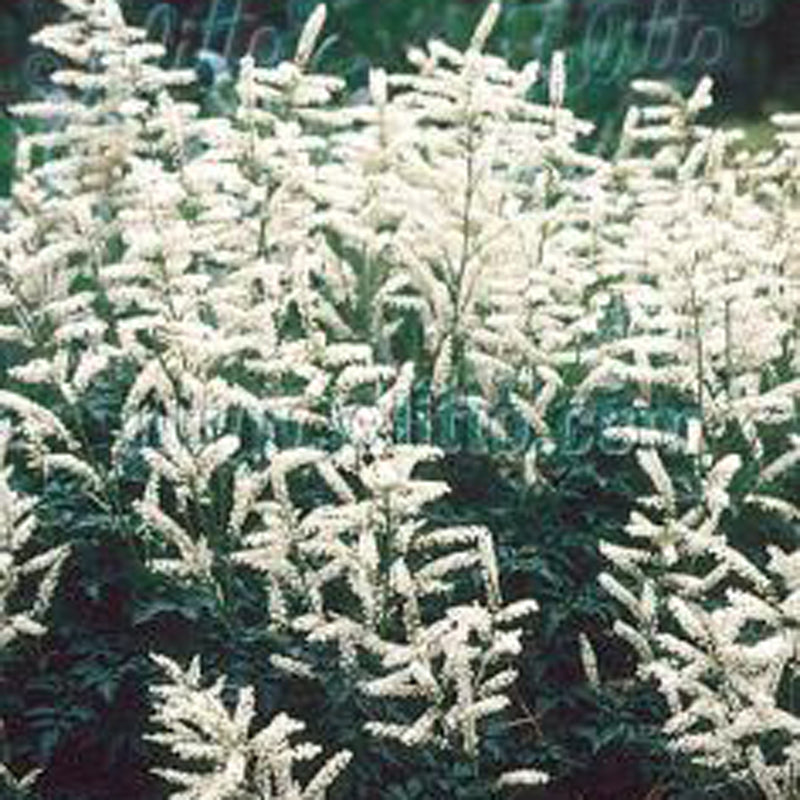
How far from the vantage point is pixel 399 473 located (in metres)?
4.30

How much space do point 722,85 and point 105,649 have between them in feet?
34.4

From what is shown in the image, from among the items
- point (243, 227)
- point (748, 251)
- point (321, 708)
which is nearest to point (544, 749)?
point (321, 708)

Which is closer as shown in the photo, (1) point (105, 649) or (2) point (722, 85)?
(1) point (105, 649)

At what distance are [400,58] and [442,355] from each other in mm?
7505

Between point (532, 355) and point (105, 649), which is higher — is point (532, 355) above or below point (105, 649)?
above

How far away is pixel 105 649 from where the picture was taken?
15.5 feet

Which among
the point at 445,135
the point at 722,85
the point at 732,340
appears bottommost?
the point at 722,85

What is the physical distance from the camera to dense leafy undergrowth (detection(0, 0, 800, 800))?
4.32 m

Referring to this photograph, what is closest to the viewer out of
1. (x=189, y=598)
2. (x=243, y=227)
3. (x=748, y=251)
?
(x=189, y=598)

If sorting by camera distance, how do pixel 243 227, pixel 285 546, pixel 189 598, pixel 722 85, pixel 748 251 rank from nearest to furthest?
pixel 285 546
pixel 189 598
pixel 748 251
pixel 243 227
pixel 722 85

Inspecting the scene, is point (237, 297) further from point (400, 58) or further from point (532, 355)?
point (400, 58)

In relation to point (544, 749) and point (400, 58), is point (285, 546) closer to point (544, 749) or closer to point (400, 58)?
point (544, 749)

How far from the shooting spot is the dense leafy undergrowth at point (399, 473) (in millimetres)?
4324

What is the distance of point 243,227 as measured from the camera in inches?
213
